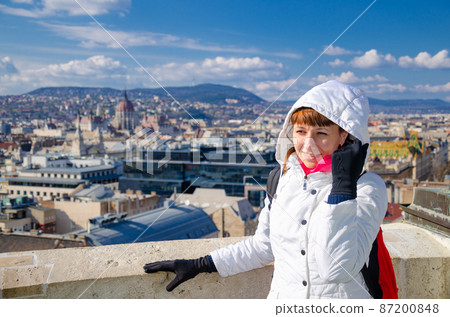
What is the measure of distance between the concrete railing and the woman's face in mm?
373

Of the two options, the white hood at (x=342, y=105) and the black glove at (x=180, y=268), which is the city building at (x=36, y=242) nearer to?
the black glove at (x=180, y=268)

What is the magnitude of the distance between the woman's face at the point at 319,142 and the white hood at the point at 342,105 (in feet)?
0.15

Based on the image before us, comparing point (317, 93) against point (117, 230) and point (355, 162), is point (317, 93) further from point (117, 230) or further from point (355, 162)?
point (117, 230)

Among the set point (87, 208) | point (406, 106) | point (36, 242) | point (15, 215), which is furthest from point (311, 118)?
point (406, 106)

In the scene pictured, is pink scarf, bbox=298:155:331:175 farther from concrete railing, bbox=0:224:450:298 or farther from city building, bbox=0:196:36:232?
city building, bbox=0:196:36:232

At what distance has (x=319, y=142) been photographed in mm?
1061

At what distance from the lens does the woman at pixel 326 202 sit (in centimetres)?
95

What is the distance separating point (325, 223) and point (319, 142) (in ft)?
0.68

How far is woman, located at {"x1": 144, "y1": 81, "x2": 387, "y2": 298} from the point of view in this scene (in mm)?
951

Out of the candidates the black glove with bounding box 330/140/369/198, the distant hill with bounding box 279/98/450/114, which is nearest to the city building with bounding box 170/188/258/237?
the black glove with bounding box 330/140/369/198

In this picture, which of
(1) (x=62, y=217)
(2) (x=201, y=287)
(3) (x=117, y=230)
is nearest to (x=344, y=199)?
(2) (x=201, y=287)

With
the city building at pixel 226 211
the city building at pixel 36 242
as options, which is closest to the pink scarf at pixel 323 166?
the city building at pixel 36 242

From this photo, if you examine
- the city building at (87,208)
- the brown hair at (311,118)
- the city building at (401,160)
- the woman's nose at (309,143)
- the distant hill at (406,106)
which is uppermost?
the distant hill at (406,106)

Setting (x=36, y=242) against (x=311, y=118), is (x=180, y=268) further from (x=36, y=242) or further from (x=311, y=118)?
(x=36, y=242)
